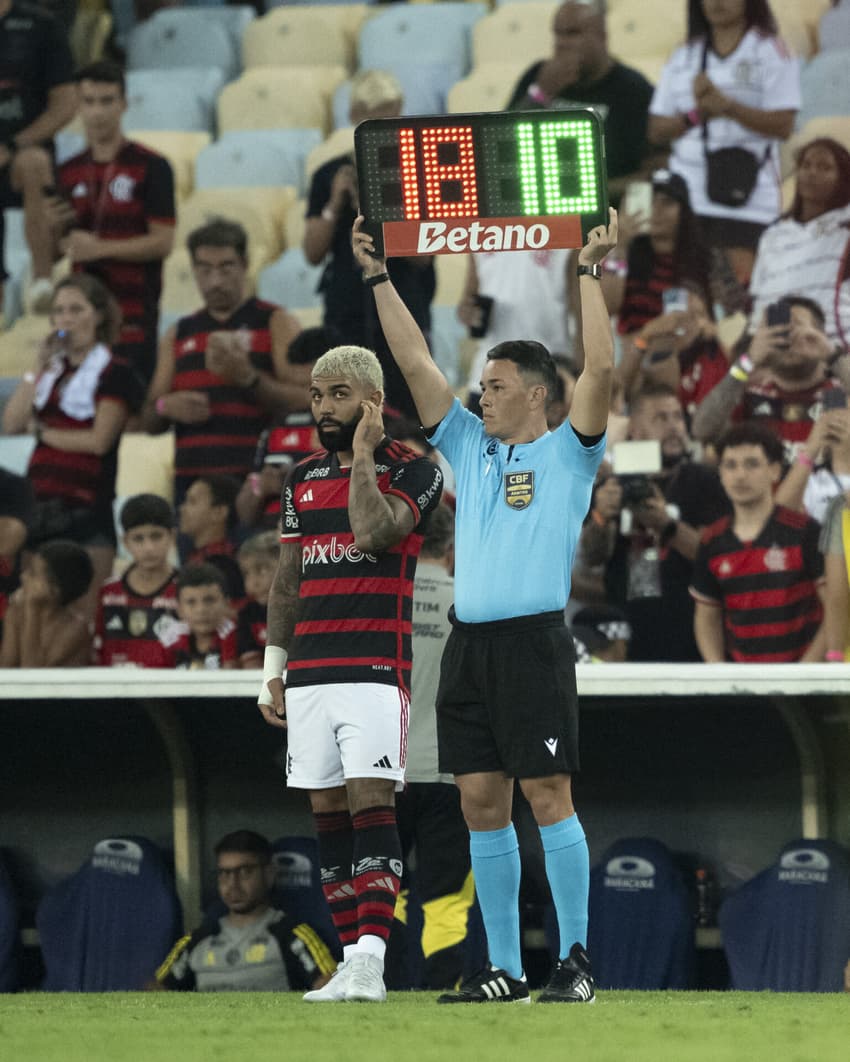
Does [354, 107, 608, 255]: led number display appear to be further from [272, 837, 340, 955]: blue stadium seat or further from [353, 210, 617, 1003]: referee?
[272, 837, 340, 955]: blue stadium seat

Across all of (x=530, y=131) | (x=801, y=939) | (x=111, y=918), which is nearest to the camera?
(x=530, y=131)

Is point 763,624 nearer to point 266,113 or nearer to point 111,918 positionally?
point 111,918

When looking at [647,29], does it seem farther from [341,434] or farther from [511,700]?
[511,700]

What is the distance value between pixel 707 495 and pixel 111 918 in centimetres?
297

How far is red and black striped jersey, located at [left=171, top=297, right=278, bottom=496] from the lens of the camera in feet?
29.1

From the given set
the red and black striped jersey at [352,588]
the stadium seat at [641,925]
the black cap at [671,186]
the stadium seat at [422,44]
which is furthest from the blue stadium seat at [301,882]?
the stadium seat at [422,44]

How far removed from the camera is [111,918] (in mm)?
7379

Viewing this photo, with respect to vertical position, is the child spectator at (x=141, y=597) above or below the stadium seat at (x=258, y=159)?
below

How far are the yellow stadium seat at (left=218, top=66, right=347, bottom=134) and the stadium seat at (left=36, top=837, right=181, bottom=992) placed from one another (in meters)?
7.59

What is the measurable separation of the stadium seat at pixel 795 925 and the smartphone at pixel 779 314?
2.41 m

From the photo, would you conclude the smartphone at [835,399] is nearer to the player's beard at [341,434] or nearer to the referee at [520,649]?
the referee at [520,649]

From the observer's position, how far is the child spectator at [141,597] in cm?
808

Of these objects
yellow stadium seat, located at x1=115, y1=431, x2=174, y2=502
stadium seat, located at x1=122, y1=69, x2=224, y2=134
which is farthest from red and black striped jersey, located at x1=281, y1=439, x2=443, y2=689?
stadium seat, located at x1=122, y1=69, x2=224, y2=134

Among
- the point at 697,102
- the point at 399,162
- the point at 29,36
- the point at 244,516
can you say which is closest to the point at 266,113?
the point at 29,36
